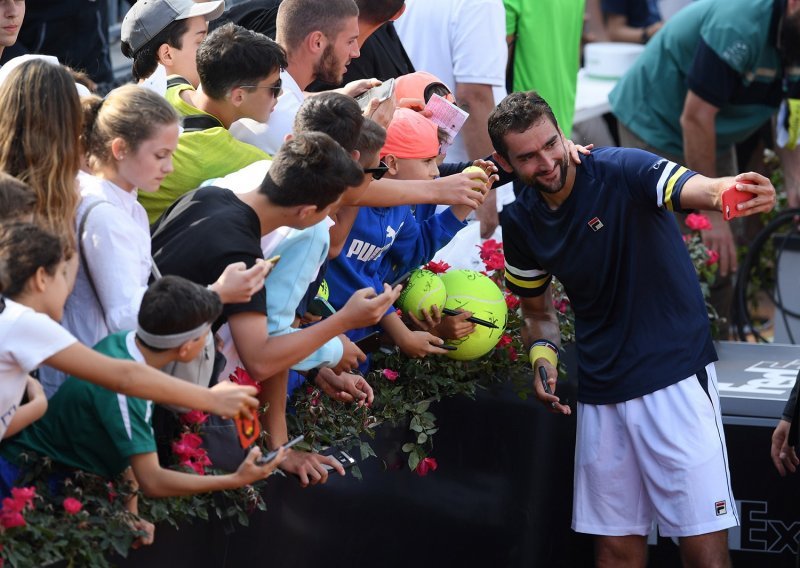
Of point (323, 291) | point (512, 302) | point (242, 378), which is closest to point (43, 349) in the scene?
point (242, 378)

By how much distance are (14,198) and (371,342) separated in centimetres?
171

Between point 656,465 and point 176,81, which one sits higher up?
point 176,81

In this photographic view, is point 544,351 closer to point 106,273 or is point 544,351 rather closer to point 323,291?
point 323,291

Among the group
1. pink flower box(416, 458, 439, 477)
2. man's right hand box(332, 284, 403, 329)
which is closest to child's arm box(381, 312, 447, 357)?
pink flower box(416, 458, 439, 477)

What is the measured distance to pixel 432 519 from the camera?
4836 mm

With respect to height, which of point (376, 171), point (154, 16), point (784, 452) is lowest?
point (784, 452)

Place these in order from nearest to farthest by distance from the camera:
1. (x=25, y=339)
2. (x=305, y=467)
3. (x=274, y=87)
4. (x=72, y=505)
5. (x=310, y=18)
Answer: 1. (x=25, y=339)
2. (x=72, y=505)
3. (x=305, y=467)
4. (x=274, y=87)
5. (x=310, y=18)

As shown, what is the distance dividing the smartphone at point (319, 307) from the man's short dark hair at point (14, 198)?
115 centimetres

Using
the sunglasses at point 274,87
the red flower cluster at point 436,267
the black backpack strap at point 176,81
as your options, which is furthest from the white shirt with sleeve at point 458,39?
the sunglasses at point 274,87

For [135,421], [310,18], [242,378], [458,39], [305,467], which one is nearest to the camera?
[135,421]

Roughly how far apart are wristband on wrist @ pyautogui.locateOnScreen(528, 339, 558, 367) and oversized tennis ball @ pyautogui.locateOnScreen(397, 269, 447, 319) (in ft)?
1.41

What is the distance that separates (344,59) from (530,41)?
2193 mm

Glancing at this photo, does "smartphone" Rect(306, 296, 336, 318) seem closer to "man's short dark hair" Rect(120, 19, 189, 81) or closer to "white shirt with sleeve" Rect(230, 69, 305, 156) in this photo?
"white shirt with sleeve" Rect(230, 69, 305, 156)

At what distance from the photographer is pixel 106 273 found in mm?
3523
